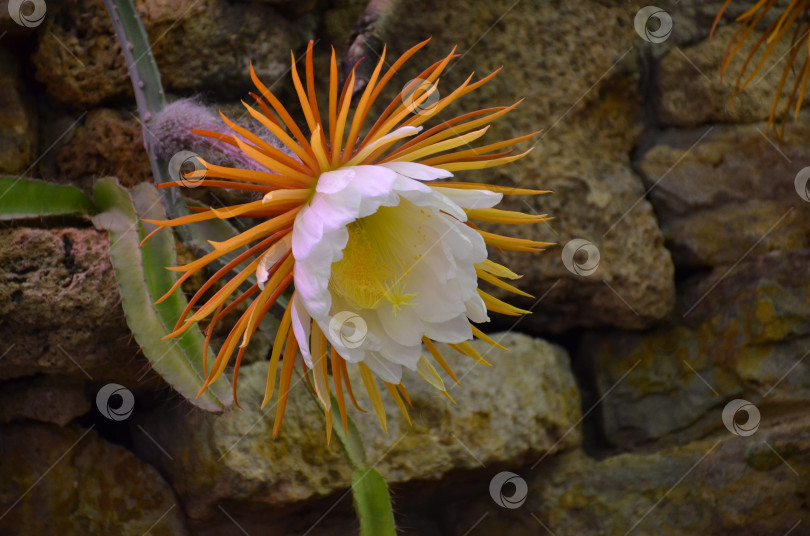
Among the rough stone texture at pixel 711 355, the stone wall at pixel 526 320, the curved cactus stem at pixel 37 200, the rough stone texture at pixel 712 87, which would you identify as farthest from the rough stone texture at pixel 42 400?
the rough stone texture at pixel 712 87

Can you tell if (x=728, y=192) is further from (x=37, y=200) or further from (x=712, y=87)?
(x=37, y=200)

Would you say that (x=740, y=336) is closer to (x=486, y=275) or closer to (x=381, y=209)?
(x=486, y=275)

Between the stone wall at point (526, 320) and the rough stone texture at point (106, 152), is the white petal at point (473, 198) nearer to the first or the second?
the stone wall at point (526, 320)

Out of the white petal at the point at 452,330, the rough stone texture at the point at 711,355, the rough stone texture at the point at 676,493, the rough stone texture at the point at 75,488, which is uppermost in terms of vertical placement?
the white petal at the point at 452,330

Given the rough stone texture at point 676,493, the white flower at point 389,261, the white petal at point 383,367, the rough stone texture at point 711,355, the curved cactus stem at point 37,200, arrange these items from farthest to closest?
the rough stone texture at point 711,355 < the rough stone texture at point 676,493 < the curved cactus stem at point 37,200 < the white petal at point 383,367 < the white flower at point 389,261

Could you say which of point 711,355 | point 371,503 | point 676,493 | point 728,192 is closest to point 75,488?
point 371,503

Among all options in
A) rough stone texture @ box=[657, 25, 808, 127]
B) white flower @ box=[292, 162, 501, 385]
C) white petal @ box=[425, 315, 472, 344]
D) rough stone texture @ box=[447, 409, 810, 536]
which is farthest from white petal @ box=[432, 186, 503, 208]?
rough stone texture @ box=[657, 25, 808, 127]

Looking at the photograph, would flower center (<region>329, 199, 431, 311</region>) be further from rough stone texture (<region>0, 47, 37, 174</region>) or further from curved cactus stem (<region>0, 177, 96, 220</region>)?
rough stone texture (<region>0, 47, 37, 174</region>)
